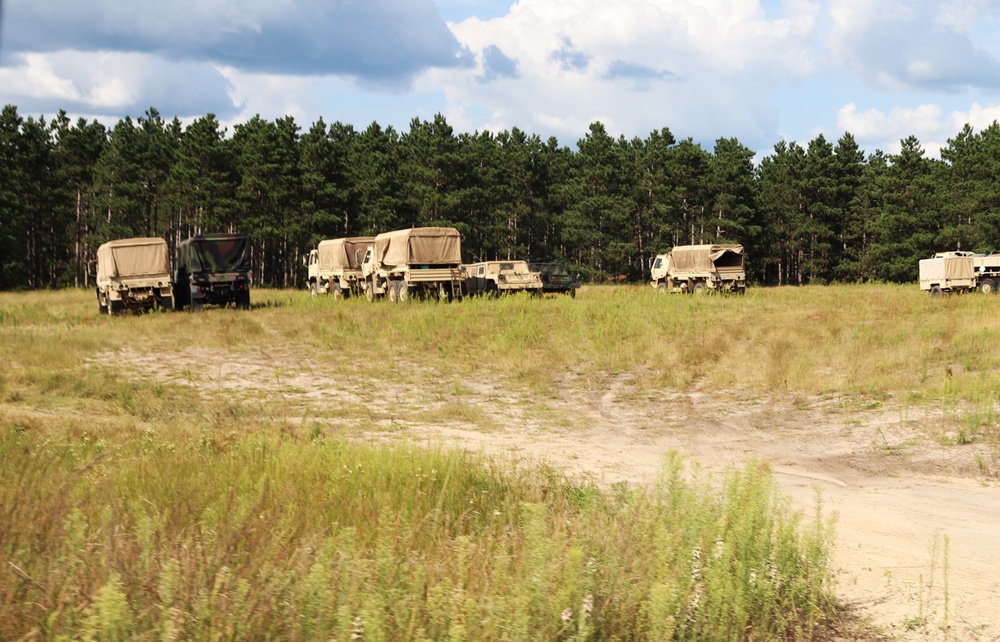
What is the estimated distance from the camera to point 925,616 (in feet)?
18.2

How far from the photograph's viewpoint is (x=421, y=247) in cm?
3397

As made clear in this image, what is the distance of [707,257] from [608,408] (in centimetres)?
2932

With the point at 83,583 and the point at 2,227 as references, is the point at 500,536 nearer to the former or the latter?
the point at 83,583

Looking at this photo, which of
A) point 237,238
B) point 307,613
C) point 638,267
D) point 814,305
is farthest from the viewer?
point 638,267

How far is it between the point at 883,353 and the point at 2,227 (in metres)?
59.3

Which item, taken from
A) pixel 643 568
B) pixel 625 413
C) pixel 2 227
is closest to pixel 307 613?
pixel 643 568

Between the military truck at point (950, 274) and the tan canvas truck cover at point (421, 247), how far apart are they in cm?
1990

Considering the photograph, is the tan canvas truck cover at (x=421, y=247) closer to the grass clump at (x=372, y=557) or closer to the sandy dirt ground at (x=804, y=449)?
the sandy dirt ground at (x=804, y=449)

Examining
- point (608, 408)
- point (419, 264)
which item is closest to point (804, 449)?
point (608, 408)

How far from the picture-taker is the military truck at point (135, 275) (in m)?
31.1

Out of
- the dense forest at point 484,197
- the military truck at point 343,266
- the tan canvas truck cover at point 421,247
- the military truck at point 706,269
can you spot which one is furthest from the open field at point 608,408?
the dense forest at point 484,197

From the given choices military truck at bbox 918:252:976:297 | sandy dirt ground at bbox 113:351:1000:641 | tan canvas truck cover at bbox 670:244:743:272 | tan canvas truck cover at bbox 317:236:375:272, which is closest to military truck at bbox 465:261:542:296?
tan canvas truck cover at bbox 317:236:375:272

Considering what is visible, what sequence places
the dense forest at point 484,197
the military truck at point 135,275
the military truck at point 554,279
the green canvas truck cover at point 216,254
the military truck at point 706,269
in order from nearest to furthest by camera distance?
the military truck at point 135,275 < the green canvas truck cover at point 216,254 < the military truck at point 554,279 < the military truck at point 706,269 < the dense forest at point 484,197

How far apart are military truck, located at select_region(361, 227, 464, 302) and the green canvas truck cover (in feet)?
17.3
